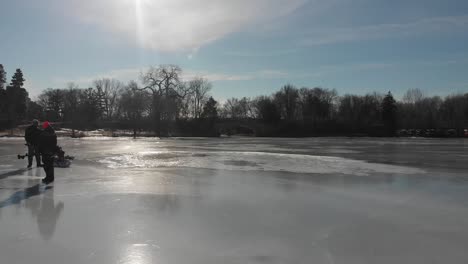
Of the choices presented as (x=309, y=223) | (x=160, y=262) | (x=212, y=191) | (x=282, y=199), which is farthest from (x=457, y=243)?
(x=212, y=191)

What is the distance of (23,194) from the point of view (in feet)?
23.4

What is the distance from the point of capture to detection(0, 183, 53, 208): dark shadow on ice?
6.38 m

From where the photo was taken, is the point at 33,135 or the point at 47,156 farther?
the point at 33,135

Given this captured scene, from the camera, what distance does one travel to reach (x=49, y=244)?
13.9ft

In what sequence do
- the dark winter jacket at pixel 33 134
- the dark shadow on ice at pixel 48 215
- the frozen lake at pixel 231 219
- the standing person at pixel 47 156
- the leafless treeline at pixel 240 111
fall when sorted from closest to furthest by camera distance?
the frozen lake at pixel 231 219 → the dark shadow on ice at pixel 48 215 → the standing person at pixel 47 156 → the dark winter jacket at pixel 33 134 → the leafless treeline at pixel 240 111

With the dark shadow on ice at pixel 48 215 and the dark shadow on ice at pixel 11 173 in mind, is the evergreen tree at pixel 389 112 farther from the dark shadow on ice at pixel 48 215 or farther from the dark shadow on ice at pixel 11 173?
the dark shadow on ice at pixel 48 215

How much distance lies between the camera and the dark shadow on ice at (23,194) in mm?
6379

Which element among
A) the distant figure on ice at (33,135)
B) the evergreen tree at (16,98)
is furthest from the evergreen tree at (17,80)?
the distant figure on ice at (33,135)

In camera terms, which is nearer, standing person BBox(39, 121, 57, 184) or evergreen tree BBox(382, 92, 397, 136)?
standing person BBox(39, 121, 57, 184)

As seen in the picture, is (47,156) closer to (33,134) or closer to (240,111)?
(33,134)

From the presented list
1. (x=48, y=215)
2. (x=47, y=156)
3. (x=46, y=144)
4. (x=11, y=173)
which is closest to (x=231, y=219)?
(x=48, y=215)

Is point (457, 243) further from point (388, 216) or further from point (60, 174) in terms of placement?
point (60, 174)

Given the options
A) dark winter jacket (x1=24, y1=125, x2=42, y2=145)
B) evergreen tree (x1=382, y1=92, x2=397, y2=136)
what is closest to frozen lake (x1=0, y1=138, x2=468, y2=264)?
dark winter jacket (x1=24, y1=125, x2=42, y2=145)

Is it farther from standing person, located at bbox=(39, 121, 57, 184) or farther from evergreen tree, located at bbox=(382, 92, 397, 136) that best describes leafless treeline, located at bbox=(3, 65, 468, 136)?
standing person, located at bbox=(39, 121, 57, 184)
